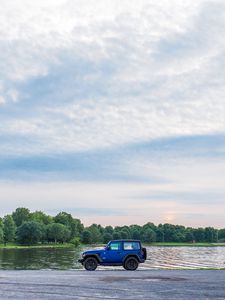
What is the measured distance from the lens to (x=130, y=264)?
113 feet

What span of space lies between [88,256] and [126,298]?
621 inches

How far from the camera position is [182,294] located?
20.1 m

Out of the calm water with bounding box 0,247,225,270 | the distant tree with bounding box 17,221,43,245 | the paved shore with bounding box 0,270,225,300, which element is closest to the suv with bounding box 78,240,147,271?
the paved shore with bounding box 0,270,225,300

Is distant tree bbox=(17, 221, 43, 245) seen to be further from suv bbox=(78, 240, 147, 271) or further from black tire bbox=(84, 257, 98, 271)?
suv bbox=(78, 240, 147, 271)

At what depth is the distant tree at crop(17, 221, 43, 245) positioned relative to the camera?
16625 cm

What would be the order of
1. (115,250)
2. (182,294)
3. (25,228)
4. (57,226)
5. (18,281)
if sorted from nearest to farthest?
(182,294), (18,281), (115,250), (25,228), (57,226)

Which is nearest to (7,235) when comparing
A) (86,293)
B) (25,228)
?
(25,228)

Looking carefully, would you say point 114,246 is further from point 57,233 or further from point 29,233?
point 57,233

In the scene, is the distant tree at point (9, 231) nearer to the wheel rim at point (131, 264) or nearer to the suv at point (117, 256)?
the suv at point (117, 256)

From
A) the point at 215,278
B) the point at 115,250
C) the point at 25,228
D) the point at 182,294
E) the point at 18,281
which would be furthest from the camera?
the point at 25,228

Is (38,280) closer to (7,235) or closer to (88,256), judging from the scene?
(88,256)

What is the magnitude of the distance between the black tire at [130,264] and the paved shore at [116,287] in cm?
686

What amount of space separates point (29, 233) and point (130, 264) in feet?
450

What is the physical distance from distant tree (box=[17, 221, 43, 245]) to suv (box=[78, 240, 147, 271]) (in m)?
135
